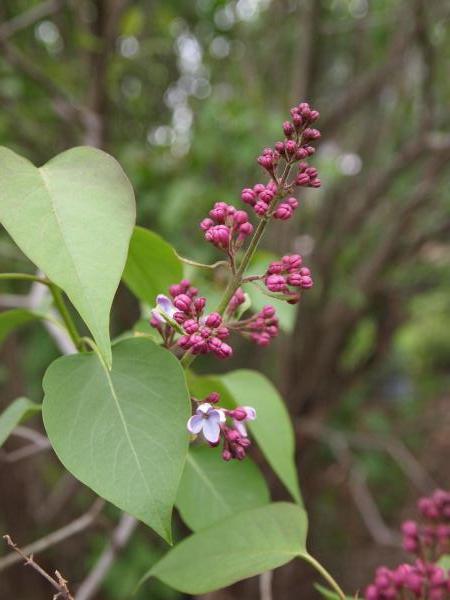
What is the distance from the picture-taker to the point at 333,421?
3461mm

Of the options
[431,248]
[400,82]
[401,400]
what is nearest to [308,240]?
[431,248]

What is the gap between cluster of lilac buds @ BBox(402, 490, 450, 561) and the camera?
2.46 ft

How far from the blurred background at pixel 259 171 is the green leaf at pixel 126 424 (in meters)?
1.29

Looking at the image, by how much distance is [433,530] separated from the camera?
29.6 inches

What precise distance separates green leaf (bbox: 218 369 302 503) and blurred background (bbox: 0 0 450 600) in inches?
43.9

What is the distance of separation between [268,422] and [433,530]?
236 millimetres

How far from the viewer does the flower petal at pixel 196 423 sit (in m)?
0.53

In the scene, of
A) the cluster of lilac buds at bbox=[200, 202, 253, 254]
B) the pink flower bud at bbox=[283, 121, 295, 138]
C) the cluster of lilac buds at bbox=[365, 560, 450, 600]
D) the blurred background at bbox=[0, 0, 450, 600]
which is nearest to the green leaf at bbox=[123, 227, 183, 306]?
the cluster of lilac buds at bbox=[200, 202, 253, 254]

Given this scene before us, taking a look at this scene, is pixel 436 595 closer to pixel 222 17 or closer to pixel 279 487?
pixel 279 487

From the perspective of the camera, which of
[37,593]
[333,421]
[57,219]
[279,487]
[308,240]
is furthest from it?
[333,421]

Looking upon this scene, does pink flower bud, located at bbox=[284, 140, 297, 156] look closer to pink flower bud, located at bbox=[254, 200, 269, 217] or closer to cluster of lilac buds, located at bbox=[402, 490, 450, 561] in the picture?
pink flower bud, located at bbox=[254, 200, 269, 217]

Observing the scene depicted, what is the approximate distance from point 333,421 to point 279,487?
888 millimetres

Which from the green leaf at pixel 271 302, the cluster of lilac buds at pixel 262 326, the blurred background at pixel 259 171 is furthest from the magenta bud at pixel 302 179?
the blurred background at pixel 259 171

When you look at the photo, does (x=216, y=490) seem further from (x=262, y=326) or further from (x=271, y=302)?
(x=271, y=302)
